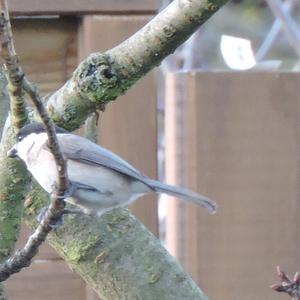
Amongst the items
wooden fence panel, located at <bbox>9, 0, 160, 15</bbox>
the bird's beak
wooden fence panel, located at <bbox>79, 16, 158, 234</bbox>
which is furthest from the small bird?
A: wooden fence panel, located at <bbox>9, 0, 160, 15</bbox>

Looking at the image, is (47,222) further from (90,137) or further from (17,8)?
(17,8)

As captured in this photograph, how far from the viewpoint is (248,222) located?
2154mm

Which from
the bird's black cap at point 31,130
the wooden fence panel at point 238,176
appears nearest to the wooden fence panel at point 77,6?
the wooden fence panel at point 238,176

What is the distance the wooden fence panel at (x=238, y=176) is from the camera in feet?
7.06

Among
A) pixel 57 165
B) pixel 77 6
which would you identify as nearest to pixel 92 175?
pixel 77 6

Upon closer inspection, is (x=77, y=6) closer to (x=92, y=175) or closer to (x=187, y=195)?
(x=92, y=175)

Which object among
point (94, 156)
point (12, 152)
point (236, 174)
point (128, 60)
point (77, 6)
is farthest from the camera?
point (236, 174)

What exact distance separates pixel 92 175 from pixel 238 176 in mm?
428

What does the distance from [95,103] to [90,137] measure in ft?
0.53

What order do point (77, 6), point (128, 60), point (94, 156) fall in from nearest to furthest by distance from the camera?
1. point (128, 60)
2. point (94, 156)
3. point (77, 6)

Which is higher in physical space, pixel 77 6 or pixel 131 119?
pixel 77 6

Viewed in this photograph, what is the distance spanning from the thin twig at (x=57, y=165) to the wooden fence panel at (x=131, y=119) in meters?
0.48

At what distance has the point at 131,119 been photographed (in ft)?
6.51

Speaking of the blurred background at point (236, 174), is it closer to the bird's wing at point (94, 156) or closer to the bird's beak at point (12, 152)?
the bird's wing at point (94, 156)
